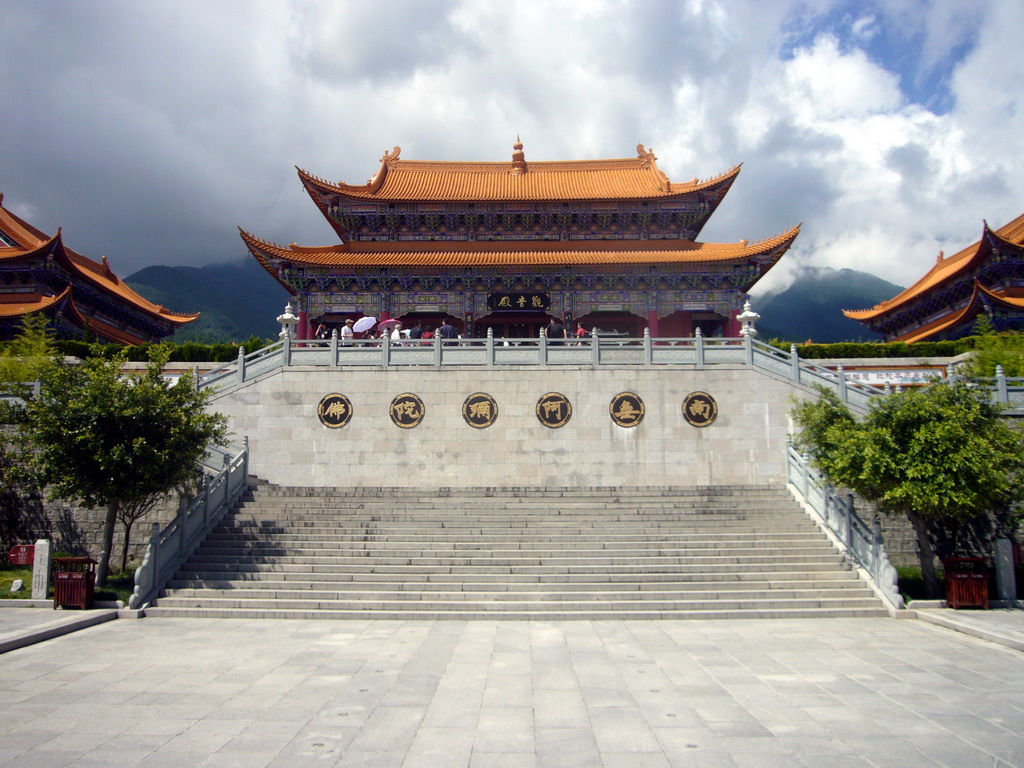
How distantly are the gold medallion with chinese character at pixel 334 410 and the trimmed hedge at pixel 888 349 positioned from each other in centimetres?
1308

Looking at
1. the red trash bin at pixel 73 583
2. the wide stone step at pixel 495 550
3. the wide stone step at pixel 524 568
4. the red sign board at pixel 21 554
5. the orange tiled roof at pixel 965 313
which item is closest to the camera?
the red trash bin at pixel 73 583

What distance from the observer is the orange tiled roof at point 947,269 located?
24.7 m

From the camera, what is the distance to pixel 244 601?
456 inches

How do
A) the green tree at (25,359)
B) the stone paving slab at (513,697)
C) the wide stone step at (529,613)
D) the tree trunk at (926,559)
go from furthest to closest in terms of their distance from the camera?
the green tree at (25,359) → the tree trunk at (926,559) → the wide stone step at (529,613) → the stone paving slab at (513,697)

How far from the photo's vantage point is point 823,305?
115625mm

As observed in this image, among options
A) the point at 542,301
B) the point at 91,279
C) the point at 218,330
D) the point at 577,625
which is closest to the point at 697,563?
the point at 577,625

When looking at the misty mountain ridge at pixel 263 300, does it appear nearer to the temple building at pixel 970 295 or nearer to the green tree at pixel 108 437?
the temple building at pixel 970 295

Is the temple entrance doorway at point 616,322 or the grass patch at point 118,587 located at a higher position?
the temple entrance doorway at point 616,322

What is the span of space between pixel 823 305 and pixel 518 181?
10275 cm

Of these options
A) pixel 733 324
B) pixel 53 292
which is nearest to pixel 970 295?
pixel 733 324

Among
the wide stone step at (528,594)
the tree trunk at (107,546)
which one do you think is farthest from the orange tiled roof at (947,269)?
the tree trunk at (107,546)

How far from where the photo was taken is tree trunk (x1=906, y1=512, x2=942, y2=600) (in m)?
12.3

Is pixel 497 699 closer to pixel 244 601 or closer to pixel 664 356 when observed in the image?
pixel 244 601

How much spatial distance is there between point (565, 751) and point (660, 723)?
3.83ft
